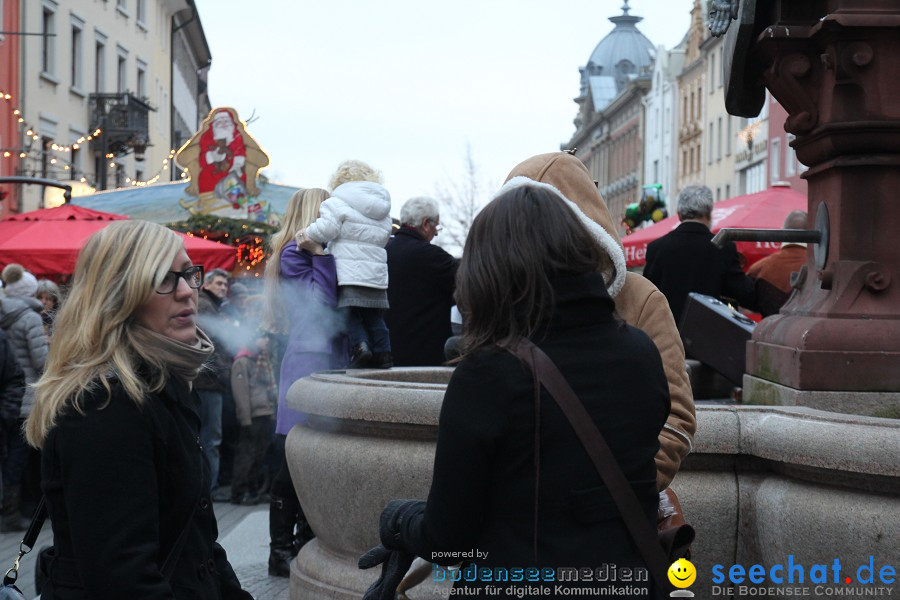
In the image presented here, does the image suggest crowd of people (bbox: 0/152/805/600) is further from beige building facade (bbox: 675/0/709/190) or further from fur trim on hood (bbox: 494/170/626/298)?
beige building facade (bbox: 675/0/709/190)

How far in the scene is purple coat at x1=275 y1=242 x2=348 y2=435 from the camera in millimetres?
6781

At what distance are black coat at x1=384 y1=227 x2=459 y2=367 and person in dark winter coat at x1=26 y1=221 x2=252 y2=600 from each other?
4.57 metres

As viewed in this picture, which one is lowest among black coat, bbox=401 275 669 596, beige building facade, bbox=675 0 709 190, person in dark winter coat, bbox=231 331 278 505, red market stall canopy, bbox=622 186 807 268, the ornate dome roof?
person in dark winter coat, bbox=231 331 278 505

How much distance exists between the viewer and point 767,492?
4129 mm

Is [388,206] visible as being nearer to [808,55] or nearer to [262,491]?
[808,55]

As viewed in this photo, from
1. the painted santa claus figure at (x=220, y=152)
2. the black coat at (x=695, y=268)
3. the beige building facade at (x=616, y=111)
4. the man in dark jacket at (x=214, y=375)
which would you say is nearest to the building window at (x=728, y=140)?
the beige building facade at (x=616, y=111)

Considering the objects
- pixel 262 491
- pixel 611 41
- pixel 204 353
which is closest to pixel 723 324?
pixel 204 353

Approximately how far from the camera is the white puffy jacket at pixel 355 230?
6723mm

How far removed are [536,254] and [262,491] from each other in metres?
8.63

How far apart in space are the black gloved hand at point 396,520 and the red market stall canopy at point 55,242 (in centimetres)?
1094

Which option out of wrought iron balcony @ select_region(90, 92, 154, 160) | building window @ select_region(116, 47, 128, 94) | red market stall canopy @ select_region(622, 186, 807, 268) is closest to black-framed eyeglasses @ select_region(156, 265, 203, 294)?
red market stall canopy @ select_region(622, 186, 807, 268)

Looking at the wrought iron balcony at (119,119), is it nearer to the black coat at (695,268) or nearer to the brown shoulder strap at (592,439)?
the black coat at (695,268)

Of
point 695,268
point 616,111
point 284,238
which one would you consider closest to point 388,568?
point 284,238

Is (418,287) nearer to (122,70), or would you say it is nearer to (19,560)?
(19,560)
